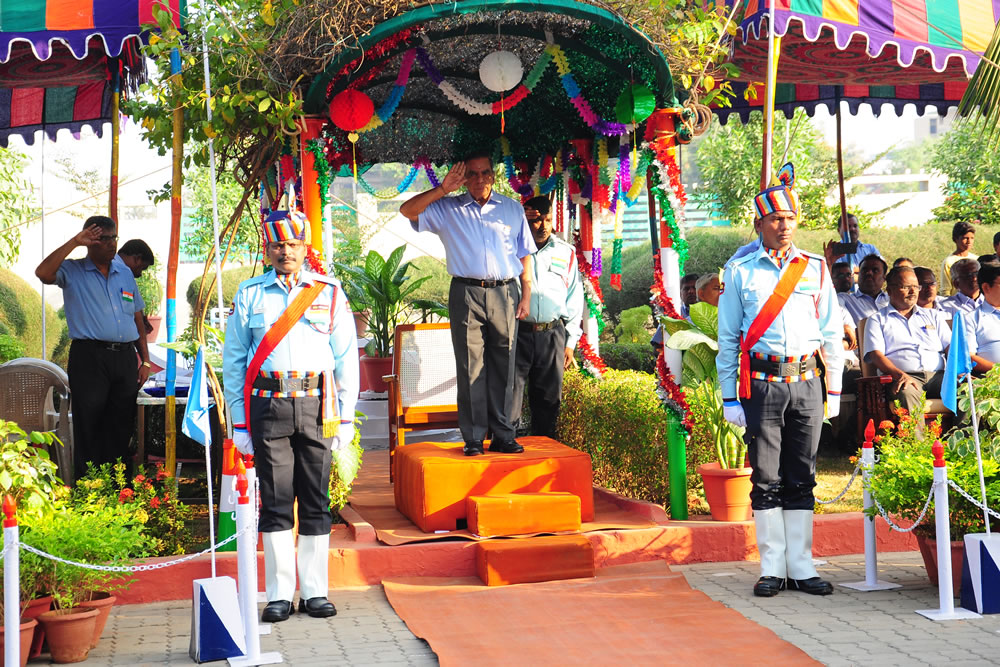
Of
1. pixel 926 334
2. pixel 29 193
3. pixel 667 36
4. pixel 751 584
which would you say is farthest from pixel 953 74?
pixel 29 193

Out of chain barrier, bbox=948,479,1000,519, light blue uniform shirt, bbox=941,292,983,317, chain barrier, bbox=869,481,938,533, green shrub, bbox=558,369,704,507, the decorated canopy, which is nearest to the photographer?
chain barrier, bbox=948,479,1000,519

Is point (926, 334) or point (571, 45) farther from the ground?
point (571, 45)

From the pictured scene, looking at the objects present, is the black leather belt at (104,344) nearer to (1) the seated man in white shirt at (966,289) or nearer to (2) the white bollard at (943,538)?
(2) the white bollard at (943,538)

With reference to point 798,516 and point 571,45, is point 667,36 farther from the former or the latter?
point 798,516

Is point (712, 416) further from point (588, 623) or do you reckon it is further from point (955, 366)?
point (588, 623)

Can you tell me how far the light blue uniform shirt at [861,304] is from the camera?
10304mm

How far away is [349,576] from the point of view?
21.5ft

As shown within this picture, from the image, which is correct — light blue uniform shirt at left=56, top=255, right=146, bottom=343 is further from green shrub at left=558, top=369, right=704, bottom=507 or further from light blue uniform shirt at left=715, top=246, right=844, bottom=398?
light blue uniform shirt at left=715, top=246, right=844, bottom=398

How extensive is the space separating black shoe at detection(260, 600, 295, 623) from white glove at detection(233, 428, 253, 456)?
30.9 inches

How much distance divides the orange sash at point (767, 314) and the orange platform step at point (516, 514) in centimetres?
132

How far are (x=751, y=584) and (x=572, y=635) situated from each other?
4.63ft

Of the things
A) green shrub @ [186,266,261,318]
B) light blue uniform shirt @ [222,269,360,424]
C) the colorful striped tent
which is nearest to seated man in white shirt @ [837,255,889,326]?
the colorful striped tent

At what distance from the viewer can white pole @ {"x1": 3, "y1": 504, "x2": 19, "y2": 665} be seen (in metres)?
4.70

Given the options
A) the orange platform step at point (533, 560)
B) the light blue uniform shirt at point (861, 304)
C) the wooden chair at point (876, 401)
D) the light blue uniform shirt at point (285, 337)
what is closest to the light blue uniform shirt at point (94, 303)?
the light blue uniform shirt at point (285, 337)
